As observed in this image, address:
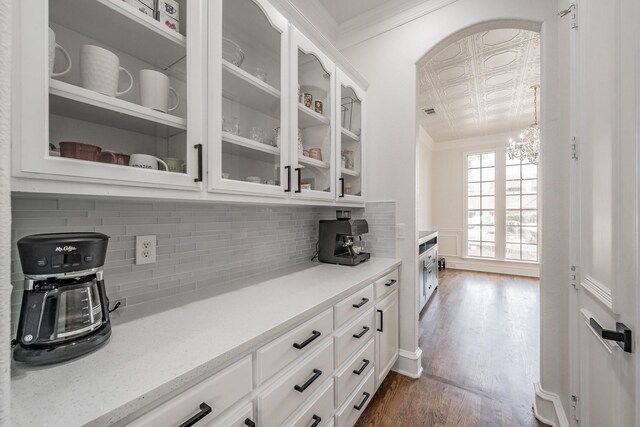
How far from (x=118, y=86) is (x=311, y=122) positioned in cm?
102

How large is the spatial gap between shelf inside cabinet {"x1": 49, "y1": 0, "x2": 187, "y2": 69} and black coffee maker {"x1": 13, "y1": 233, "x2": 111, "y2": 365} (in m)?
0.59

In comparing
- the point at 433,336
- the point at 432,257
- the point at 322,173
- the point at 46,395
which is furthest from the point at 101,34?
the point at 432,257

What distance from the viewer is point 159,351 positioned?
0.75m

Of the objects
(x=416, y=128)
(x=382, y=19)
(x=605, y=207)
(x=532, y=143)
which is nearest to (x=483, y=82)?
(x=532, y=143)

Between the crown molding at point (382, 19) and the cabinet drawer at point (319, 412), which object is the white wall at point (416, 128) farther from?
the cabinet drawer at point (319, 412)

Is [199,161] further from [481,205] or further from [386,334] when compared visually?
[481,205]

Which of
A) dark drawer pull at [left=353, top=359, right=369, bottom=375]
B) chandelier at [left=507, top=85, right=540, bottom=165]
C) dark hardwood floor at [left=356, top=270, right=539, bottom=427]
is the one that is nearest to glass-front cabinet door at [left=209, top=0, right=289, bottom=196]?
dark drawer pull at [left=353, top=359, right=369, bottom=375]

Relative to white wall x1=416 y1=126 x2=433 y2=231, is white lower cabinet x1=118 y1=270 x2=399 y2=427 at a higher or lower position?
lower

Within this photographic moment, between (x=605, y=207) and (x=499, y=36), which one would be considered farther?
(x=499, y=36)

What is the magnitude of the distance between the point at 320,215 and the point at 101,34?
168 centimetres

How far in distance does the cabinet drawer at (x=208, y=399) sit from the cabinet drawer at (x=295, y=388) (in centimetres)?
12

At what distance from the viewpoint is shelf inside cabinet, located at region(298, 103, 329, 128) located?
5.05ft

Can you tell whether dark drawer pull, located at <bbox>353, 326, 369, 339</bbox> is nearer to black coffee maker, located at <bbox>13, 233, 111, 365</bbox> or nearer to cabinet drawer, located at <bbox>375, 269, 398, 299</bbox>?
cabinet drawer, located at <bbox>375, 269, 398, 299</bbox>

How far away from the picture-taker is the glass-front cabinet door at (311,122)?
56.7 inches
